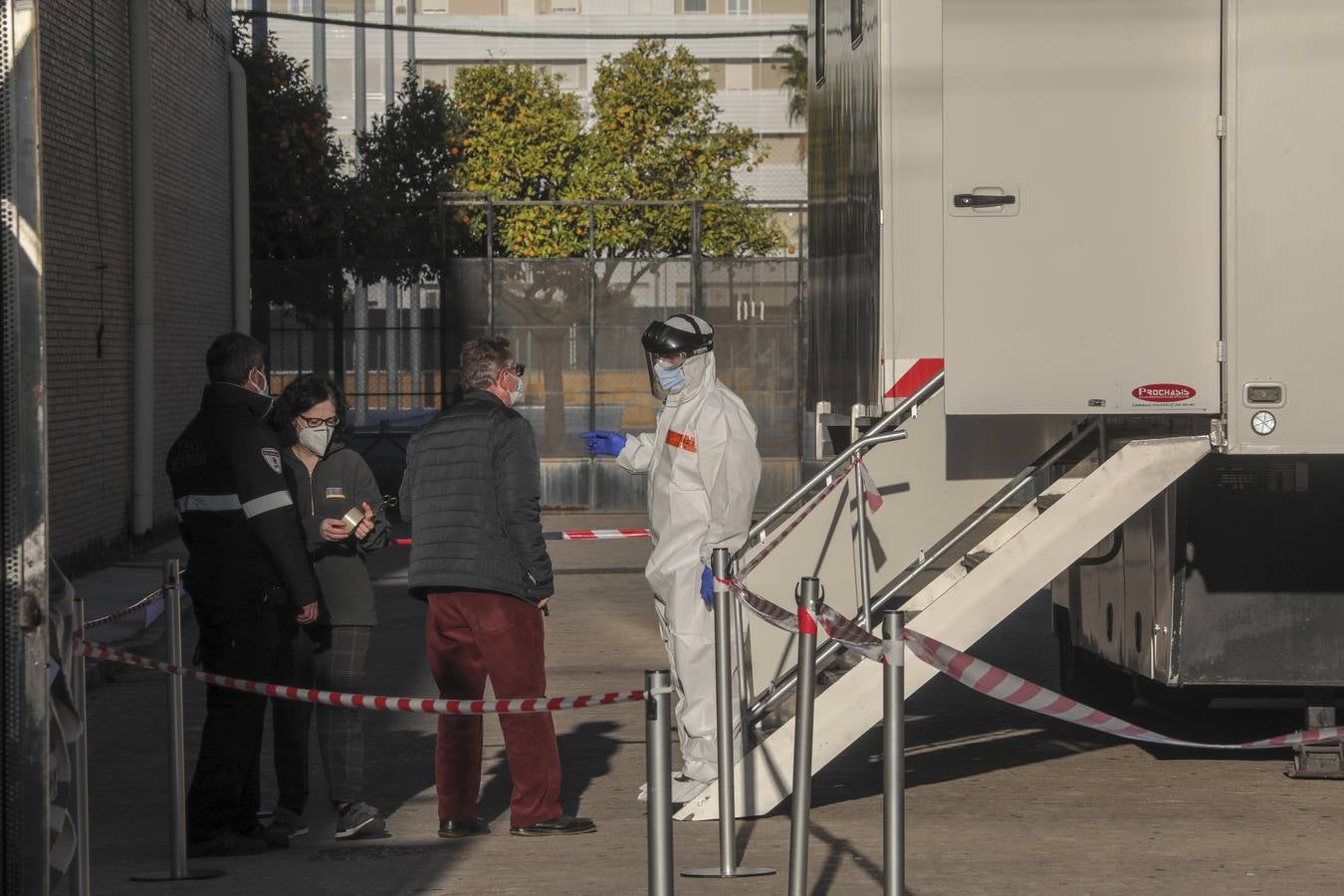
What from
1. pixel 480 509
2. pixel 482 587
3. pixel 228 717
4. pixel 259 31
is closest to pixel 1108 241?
pixel 480 509

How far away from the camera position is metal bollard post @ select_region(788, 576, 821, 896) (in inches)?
223

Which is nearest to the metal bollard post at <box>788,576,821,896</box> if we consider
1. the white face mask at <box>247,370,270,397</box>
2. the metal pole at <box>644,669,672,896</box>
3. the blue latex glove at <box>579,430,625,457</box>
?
the metal pole at <box>644,669,672,896</box>

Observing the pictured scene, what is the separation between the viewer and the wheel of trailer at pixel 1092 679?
396 inches

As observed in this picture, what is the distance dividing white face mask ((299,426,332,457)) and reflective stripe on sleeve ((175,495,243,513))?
609 millimetres

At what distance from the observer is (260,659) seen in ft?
23.6

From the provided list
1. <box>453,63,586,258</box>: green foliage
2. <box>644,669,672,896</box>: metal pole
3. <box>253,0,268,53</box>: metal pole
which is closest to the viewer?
<box>644,669,672,896</box>: metal pole

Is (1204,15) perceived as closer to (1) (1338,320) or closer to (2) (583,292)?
(1) (1338,320)

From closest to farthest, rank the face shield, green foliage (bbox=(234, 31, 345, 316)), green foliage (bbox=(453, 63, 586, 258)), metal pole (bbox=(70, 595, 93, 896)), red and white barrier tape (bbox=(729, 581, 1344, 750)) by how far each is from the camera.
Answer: red and white barrier tape (bbox=(729, 581, 1344, 750))
metal pole (bbox=(70, 595, 93, 896))
the face shield
green foliage (bbox=(234, 31, 345, 316))
green foliage (bbox=(453, 63, 586, 258))

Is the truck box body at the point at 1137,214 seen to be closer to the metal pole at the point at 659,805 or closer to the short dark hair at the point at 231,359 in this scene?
the short dark hair at the point at 231,359

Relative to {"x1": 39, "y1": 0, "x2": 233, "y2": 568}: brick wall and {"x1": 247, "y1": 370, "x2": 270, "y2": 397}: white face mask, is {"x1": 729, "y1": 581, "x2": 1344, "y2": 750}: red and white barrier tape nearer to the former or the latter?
{"x1": 247, "y1": 370, "x2": 270, "y2": 397}: white face mask

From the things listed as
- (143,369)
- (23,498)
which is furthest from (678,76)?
(23,498)

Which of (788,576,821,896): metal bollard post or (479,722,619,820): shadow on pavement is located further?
(479,722,619,820): shadow on pavement

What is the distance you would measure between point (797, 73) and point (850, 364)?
172 feet

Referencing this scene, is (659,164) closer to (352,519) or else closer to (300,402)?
(300,402)
